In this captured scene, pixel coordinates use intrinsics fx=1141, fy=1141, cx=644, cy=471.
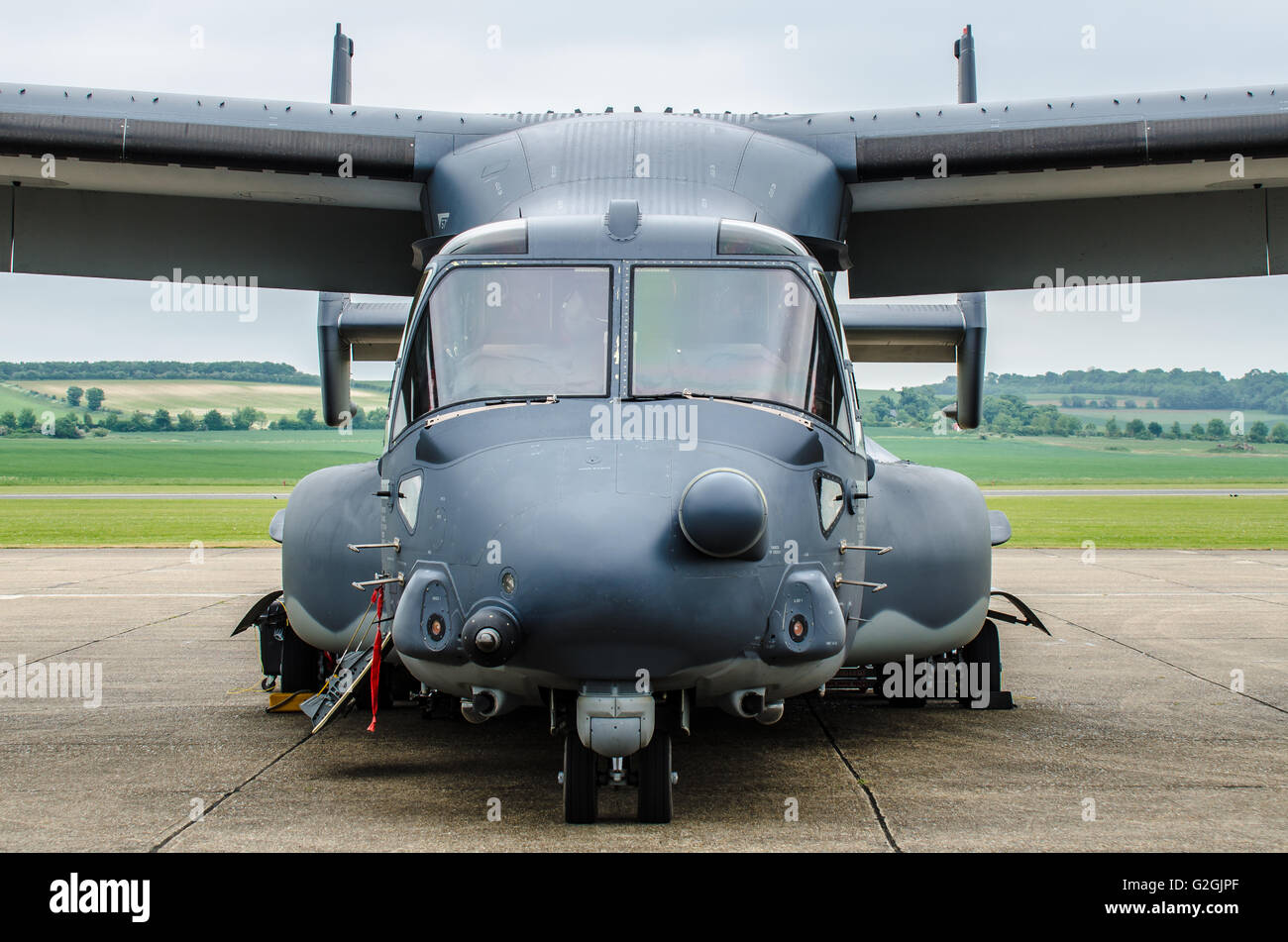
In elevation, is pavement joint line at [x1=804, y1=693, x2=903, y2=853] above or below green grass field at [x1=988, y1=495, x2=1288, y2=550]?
above

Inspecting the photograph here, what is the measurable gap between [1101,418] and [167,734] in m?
149

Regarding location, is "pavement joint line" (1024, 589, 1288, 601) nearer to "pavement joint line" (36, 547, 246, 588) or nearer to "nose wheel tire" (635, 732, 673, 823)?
"nose wheel tire" (635, 732, 673, 823)

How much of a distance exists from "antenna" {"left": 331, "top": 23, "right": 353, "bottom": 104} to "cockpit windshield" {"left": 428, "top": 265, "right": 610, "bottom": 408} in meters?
5.95

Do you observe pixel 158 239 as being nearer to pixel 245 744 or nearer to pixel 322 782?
pixel 245 744

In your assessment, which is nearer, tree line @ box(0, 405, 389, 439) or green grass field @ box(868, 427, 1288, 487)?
green grass field @ box(868, 427, 1288, 487)

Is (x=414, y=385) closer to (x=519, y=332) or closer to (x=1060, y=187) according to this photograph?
(x=519, y=332)

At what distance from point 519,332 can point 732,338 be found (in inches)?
37.6

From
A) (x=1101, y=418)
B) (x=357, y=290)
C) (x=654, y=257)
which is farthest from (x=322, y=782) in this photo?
(x=1101, y=418)

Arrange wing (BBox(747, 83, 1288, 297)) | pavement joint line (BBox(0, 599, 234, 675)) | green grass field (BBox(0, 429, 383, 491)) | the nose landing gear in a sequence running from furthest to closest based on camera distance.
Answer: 1. green grass field (BBox(0, 429, 383, 491))
2. pavement joint line (BBox(0, 599, 234, 675))
3. wing (BBox(747, 83, 1288, 297))
4. the nose landing gear

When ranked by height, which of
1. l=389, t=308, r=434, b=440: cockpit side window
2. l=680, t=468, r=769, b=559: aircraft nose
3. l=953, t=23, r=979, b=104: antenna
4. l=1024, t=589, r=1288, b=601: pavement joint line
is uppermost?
l=953, t=23, r=979, b=104: antenna

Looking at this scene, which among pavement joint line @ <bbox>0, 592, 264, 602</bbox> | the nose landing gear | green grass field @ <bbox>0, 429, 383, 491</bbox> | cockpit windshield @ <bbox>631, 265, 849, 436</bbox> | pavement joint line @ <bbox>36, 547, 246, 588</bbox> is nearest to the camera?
the nose landing gear

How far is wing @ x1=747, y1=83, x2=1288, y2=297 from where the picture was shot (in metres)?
7.52

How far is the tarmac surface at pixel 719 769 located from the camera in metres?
4.88

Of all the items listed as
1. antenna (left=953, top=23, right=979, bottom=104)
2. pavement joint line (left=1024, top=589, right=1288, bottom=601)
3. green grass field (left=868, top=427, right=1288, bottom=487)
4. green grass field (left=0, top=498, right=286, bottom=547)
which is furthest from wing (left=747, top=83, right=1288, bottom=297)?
green grass field (left=868, top=427, right=1288, bottom=487)
